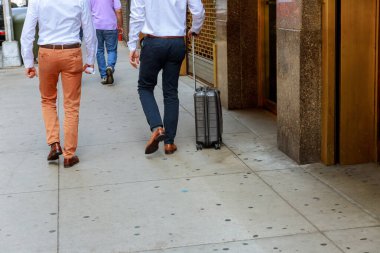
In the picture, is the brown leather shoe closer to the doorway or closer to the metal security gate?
the doorway

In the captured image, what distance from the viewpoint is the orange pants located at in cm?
673

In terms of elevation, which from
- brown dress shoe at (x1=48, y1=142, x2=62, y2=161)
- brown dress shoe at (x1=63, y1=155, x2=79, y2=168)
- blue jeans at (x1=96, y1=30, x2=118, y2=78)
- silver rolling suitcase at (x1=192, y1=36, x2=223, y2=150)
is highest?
blue jeans at (x1=96, y1=30, x2=118, y2=78)

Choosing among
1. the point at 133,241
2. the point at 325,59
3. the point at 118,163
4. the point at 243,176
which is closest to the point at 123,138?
the point at 118,163

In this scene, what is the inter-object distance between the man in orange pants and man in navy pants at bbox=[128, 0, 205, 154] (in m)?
0.46

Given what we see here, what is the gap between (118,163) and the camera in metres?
6.95

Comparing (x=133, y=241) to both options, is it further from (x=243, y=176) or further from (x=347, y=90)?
(x=347, y=90)

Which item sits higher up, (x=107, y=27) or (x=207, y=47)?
(x=107, y=27)

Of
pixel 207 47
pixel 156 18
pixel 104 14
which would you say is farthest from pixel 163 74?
pixel 104 14

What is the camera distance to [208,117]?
285 inches

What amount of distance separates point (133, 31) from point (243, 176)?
1743mm

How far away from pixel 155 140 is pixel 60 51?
120 cm

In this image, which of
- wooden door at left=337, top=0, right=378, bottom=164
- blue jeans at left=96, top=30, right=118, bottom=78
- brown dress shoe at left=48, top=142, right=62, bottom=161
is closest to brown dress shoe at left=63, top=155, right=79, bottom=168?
brown dress shoe at left=48, top=142, right=62, bottom=161

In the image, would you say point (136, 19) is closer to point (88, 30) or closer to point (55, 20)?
point (88, 30)

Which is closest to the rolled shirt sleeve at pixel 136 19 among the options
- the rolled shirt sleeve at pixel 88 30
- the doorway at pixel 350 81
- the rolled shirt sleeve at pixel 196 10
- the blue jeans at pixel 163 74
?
the blue jeans at pixel 163 74
